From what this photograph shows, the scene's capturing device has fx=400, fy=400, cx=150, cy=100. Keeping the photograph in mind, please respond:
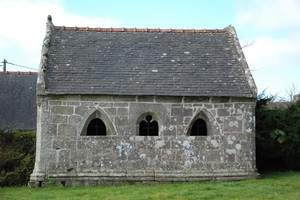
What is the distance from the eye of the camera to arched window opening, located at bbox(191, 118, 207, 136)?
13.6m

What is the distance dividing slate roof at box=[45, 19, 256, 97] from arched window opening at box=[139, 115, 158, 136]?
0.96 m

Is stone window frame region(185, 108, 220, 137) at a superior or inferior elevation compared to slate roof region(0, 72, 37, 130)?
inferior

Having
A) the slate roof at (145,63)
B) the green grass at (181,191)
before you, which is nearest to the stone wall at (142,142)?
the slate roof at (145,63)

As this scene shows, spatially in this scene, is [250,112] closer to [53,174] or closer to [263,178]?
[263,178]

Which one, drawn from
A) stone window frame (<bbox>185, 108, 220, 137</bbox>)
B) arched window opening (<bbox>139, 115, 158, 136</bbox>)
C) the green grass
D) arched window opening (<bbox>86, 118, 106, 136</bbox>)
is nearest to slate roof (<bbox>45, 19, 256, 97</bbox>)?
stone window frame (<bbox>185, 108, 220, 137</bbox>)

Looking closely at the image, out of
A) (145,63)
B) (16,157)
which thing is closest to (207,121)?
(145,63)

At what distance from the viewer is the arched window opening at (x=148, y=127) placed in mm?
13492

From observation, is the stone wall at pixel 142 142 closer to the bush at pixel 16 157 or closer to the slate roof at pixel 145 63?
the slate roof at pixel 145 63

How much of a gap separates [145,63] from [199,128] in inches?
120

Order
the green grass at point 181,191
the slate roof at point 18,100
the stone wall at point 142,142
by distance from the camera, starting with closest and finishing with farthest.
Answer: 1. the green grass at point 181,191
2. the stone wall at point 142,142
3. the slate roof at point 18,100

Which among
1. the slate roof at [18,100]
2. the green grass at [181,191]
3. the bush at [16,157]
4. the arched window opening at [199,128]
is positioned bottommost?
the green grass at [181,191]

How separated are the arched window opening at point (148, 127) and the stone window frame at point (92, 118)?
0.98 meters

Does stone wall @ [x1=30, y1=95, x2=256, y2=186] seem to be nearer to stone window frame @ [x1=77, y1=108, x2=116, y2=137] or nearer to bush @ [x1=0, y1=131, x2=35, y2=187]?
stone window frame @ [x1=77, y1=108, x2=116, y2=137]

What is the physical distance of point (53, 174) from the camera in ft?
42.1
